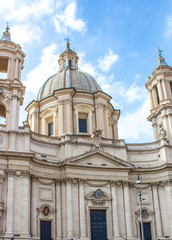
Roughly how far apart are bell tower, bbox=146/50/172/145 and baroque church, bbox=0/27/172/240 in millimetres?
128

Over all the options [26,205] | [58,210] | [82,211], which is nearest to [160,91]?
[82,211]

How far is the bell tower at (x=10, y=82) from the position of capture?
2957cm

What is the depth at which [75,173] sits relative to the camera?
3014 centimetres

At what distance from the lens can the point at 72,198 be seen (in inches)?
1148

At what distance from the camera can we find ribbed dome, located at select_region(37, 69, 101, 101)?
39250mm

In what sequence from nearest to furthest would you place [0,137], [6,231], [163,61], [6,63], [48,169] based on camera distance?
[6,231], [0,137], [48,169], [6,63], [163,61]

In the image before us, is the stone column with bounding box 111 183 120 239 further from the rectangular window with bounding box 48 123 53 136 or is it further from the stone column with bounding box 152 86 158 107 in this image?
the stone column with bounding box 152 86 158 107

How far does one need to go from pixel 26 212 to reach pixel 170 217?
1414cm

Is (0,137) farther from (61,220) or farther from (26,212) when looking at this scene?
(61,220)

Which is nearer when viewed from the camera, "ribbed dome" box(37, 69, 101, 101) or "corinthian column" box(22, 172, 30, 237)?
"corinthian column" box(22, 172, 30, 237)

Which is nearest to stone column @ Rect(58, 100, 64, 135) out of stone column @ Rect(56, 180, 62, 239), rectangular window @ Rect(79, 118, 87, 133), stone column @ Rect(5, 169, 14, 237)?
rectangular window @ Rect(79, 118, 87, 133)

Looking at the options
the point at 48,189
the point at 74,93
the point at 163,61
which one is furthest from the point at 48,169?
the point at 163,61

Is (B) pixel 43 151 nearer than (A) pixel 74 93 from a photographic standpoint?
Yes

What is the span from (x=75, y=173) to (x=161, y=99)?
14591 mm
